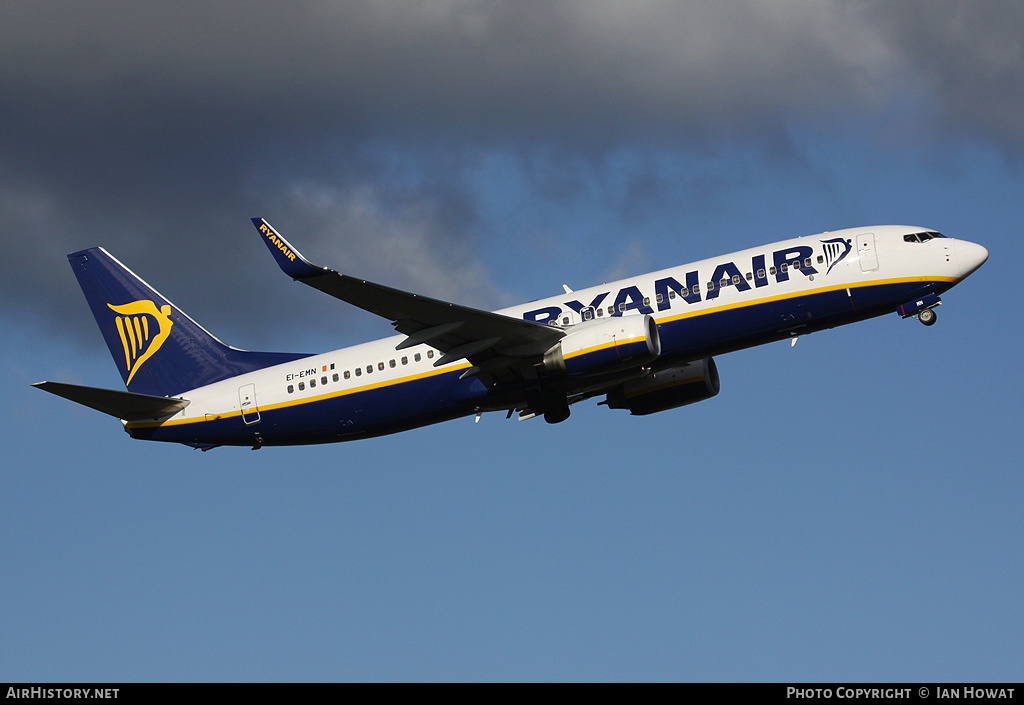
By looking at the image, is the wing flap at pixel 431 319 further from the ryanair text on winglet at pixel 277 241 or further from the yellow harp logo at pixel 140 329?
the yellow harp logo at pixel 140 329

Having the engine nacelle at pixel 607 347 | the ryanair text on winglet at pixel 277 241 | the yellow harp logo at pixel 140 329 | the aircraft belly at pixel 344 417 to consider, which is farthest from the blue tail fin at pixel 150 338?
the engine nacelle at pixel 607 347

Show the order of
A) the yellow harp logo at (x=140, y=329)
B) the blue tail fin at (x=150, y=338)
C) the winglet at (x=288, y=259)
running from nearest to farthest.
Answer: the winglet at (x=288, y=259) < the blue tail fin at (x=150, y=338) < the yellow harp logo at (x=140, y=329)

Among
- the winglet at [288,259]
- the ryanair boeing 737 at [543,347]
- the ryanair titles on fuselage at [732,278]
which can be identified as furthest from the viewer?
the ryanair titles on fuselage at [732,278]

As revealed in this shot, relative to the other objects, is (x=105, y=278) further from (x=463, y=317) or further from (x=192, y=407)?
(x=463, y=317)

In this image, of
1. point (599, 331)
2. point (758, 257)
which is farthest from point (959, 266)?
point (599, 331)

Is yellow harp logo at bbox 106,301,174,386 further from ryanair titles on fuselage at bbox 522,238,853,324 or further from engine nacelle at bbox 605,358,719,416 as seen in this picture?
ryanair titles on fuselage at bbox 522,238,853,324

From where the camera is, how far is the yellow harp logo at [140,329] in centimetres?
5012

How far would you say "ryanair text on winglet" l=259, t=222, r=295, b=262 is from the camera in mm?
35781

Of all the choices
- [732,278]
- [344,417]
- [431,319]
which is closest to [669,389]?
[732,278]

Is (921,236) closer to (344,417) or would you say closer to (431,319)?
(431,319)

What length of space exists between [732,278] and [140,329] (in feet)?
81.7

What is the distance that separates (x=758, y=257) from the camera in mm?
41000
